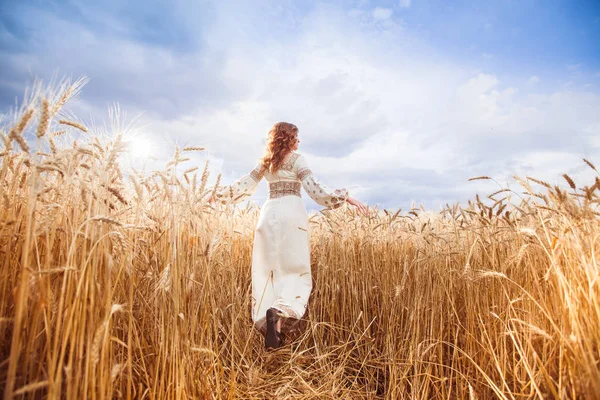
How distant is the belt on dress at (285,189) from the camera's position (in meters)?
3.47

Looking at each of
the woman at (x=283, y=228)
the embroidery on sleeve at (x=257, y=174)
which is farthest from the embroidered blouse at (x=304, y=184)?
the embroidery on sleeve at (x=257, y=174)

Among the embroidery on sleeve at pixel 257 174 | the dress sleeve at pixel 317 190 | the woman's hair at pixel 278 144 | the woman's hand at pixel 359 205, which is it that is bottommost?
the woman's hand at pixel 359 205

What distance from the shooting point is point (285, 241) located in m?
3.30

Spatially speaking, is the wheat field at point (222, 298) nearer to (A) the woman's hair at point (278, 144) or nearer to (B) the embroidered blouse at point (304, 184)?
(B) the embroidered blouse at point (304, 184)

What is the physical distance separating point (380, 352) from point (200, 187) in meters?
1.89

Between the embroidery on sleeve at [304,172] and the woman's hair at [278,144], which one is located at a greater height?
the woman's hair at [278,144]

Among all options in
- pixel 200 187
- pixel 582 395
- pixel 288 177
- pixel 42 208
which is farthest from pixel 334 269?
pixel 42 208

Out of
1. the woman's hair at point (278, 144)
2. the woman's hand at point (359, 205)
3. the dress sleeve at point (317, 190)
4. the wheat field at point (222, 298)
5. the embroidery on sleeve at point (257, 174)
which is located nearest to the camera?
the wheat field at point (222, 298)

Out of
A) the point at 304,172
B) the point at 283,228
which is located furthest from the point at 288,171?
the point at 283,228

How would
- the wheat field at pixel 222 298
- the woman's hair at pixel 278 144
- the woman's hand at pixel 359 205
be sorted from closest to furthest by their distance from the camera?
the wheat field at pixel 222 298 < the woman's hand at pixel 359 205 < the woman's hair at pixel 278 144

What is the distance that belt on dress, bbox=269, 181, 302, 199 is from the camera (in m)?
3.47

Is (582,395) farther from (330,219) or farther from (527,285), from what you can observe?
(330,219)

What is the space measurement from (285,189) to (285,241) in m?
0.49

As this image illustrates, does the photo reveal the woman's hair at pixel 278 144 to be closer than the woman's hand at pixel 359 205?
No
